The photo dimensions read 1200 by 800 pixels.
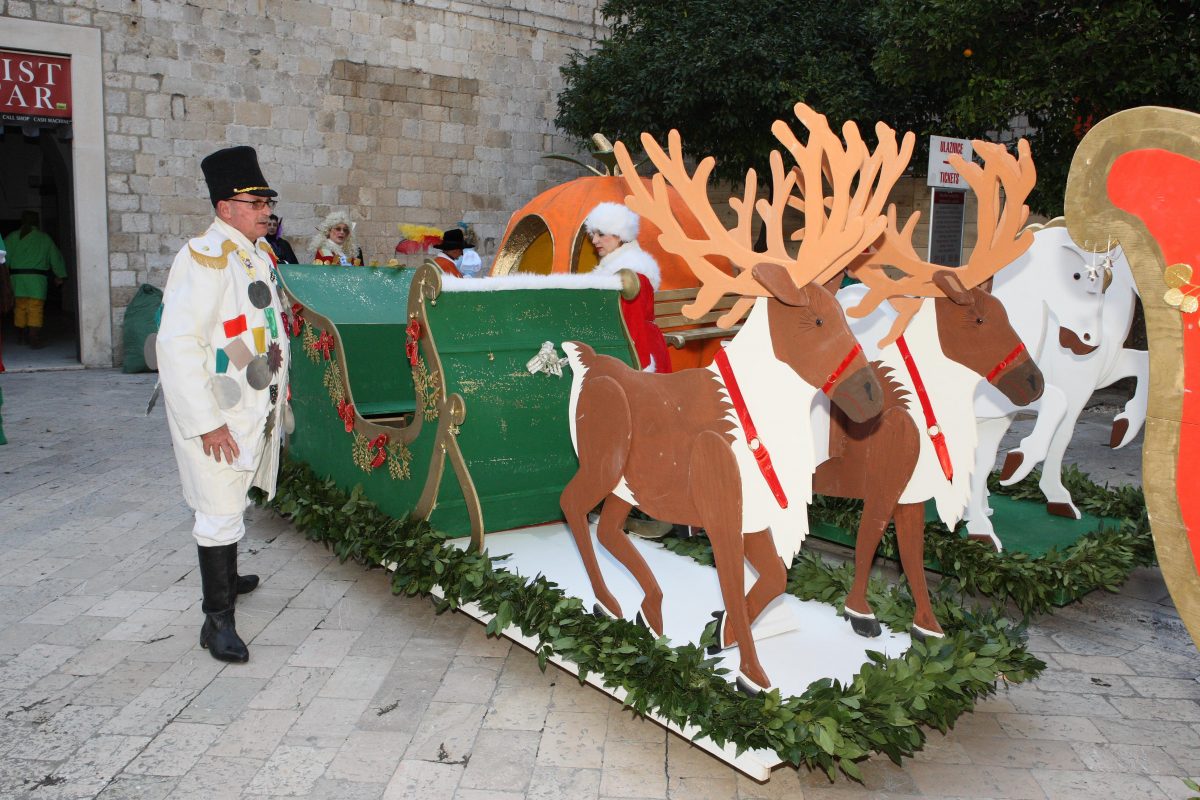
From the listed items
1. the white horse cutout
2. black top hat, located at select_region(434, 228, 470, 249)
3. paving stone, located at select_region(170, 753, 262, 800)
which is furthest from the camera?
black top hat, located at select_region(434, 228, 470, 249)

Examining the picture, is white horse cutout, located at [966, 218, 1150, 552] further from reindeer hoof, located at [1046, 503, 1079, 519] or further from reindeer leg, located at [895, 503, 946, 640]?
reindeer leg, located at [895, 503, 946, 640]

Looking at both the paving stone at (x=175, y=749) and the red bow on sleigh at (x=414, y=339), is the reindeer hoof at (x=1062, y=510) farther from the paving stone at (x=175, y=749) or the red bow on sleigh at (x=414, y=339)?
the paving stone at (x=175, y=749)

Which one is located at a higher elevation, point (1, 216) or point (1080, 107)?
point (1080, 107)

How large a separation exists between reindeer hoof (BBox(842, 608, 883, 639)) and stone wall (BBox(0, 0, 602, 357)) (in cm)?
1148

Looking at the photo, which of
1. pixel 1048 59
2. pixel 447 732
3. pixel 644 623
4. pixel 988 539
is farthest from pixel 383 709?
pixel 1048 59

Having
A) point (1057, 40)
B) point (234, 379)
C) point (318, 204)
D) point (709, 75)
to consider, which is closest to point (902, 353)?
point (234, 379)

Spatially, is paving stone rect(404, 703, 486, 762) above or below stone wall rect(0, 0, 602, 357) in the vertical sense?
below

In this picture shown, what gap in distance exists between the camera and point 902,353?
4.09 meters

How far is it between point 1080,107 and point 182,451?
9079 millimetres

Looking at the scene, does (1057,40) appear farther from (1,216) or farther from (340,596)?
(1,216)

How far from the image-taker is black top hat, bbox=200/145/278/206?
417 cm

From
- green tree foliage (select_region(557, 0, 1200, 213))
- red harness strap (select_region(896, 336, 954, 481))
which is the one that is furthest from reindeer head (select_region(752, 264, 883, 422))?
green tree foliage (select_region(557, 0, 1200, 213))

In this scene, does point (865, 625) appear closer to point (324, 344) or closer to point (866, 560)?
point (866, 560)

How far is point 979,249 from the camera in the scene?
158 inches
